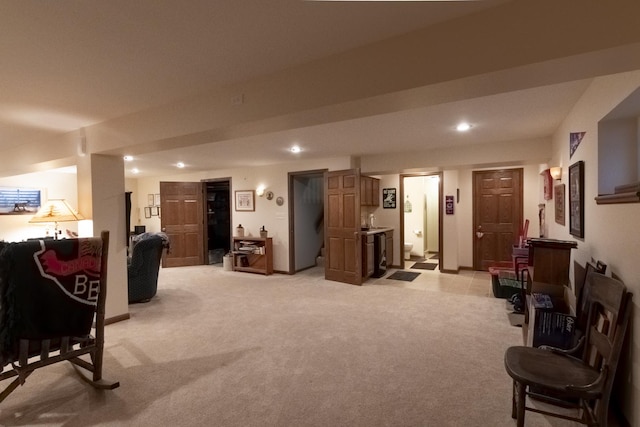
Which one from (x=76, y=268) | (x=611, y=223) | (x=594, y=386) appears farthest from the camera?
(x=76, y=268)

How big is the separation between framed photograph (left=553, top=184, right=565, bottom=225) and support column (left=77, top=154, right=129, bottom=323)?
4934 mm

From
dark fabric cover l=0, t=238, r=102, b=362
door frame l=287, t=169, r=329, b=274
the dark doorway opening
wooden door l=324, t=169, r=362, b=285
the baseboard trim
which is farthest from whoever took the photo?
the dark doorway opening

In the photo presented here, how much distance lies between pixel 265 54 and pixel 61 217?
323 centimetres

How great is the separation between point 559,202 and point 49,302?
4.71m

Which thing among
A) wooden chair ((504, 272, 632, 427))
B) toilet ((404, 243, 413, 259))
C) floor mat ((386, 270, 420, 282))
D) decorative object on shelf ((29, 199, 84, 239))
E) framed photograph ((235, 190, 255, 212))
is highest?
framed photograph ((235, 190, 255, 212))

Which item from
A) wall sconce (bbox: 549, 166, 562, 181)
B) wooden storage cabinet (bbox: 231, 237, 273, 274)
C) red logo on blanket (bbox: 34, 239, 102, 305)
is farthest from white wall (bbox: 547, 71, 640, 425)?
wooden storage cabinet (bbox: 231, 237, 273, 274)

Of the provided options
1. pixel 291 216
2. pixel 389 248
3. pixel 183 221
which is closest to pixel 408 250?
pixel 389 248

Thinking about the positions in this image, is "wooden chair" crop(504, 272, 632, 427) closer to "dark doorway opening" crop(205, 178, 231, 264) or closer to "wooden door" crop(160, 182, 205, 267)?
"wooden door" crop(160, 182, 205, 267)

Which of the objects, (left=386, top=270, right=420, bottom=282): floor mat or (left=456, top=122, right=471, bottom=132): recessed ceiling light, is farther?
(left=386, top=270, right=420, bottom=282): floor mat

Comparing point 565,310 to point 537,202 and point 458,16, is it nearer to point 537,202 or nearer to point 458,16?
point 458,16

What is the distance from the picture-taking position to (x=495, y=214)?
247 inches

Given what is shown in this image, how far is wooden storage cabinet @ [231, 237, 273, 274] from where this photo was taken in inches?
255

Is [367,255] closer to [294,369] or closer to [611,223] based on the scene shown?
[294,369]

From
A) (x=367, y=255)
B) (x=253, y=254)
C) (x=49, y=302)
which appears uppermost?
(x=49, y=302)
